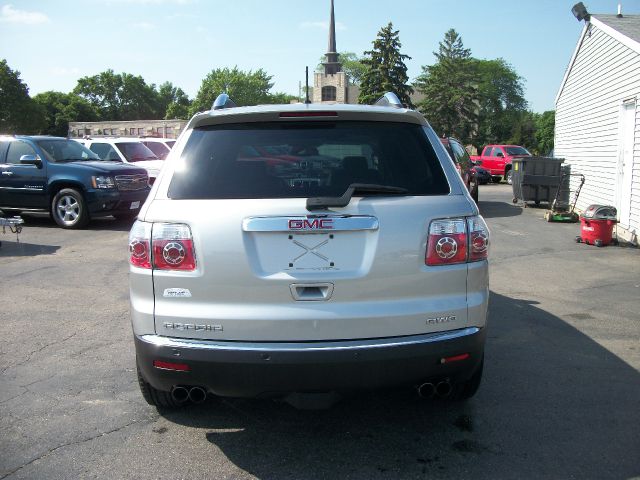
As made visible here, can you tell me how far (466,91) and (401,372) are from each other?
69.7m

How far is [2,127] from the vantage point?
68.5 meters

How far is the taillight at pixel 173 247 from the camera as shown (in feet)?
9.55

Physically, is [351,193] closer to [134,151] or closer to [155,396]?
[155,396]

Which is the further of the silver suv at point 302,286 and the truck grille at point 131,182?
the truck grille at point 131,182

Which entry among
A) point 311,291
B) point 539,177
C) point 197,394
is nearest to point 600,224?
point 539,177

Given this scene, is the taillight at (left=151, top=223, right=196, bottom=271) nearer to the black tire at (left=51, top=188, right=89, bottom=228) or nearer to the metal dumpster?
the black tire at (left=51, top=188, right=89, bottom=228)

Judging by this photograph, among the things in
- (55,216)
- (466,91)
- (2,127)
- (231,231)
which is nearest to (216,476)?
(231,231)

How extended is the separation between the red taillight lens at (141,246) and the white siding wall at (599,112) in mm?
9940

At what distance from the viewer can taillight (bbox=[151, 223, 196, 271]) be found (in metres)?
2.91

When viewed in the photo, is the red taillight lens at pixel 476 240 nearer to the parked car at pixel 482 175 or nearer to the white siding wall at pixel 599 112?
the white siding wall at pixel 599 112

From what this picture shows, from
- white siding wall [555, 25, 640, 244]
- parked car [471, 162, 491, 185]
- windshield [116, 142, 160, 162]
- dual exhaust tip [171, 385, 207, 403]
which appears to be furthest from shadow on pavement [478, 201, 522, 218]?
dual exhaust tip [171, 385, 207, 403]

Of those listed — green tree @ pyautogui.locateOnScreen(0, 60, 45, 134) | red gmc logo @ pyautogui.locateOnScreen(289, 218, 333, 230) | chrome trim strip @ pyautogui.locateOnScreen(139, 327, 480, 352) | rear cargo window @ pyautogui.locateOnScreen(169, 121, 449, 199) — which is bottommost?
chrome trim strip @ pyautogui.locateOnScreen(139, 327, 480, 352)

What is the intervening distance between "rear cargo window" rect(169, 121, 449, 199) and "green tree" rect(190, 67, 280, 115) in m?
97.3

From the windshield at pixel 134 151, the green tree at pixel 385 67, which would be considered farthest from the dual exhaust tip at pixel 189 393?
the green tree at pixel 385 67
